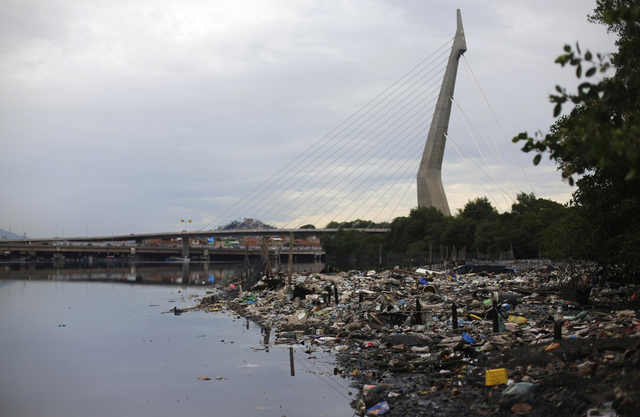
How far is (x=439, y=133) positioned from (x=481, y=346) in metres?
52.4

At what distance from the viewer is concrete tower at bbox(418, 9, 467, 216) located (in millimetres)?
60438

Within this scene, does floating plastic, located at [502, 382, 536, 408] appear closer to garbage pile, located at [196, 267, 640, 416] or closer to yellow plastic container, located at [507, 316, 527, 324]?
garbage pile, located at [196, 267, 640, 416]

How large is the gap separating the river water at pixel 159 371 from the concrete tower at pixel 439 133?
→ 43865 millimetres

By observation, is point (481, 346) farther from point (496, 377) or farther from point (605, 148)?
point (605, 148)

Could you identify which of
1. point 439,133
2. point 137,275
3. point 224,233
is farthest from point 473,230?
point 224,233

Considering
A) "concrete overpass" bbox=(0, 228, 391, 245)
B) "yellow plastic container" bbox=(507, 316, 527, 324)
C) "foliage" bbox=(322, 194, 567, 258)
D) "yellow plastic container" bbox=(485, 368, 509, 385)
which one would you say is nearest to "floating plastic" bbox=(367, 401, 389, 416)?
"yellow plastic container" bbox=(485, 368, 509, 385)

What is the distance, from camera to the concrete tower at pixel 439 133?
6044cm

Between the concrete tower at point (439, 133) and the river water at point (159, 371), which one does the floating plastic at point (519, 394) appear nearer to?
the river water at point (159, 371)

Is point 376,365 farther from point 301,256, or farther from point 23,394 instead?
point 301,256

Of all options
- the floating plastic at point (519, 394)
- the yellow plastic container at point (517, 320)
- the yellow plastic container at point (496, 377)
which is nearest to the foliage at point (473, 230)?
the yellow plastic container at point (517, 320)

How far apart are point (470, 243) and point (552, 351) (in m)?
54.9

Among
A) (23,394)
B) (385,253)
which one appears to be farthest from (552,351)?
(385,253)

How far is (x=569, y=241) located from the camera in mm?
18891

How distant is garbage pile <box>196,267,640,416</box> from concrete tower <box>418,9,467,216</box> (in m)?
41.0
